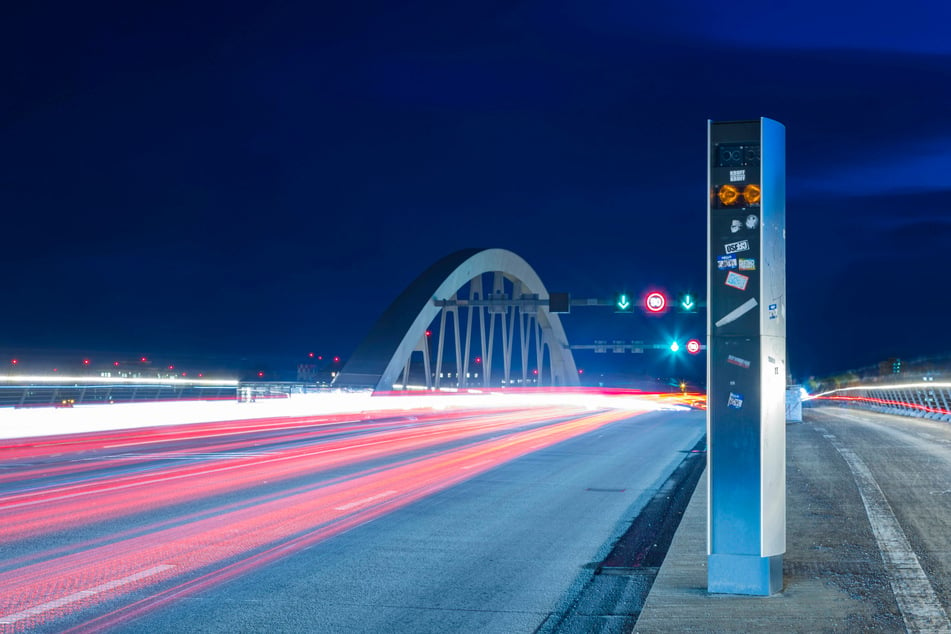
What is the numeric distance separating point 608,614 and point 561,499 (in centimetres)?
669

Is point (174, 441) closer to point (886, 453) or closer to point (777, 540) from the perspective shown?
point (886, 453)

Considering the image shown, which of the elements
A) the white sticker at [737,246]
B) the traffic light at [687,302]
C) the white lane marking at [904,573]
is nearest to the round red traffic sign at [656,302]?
the traffic light at [687,302]

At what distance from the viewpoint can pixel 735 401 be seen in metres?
6.80

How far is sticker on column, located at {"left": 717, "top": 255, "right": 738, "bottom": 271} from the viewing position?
6867 millimetres

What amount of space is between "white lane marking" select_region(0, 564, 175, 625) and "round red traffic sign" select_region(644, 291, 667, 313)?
110ft

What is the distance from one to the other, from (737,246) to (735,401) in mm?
1094

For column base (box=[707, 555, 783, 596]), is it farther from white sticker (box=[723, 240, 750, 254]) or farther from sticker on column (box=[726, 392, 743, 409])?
white sticker (box=[723, 240, 750, 254])

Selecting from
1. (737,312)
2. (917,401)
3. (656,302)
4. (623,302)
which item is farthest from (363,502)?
(917,401)

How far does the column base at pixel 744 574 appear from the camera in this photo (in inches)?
264

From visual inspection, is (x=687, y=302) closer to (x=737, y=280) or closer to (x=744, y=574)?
(x=737, y=280)

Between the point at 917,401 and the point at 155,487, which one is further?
the point at 917,401

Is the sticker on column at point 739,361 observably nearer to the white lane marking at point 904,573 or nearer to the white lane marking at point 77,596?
the white lane marking at point 904,573

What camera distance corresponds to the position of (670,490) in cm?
1440

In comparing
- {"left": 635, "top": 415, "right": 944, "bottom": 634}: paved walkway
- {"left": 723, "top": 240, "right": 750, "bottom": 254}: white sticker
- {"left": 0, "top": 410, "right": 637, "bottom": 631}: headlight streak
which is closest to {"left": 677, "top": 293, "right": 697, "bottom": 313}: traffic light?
{"left": 0, "top": 410, "right": 637, "bottom": 631}: headlight streak
